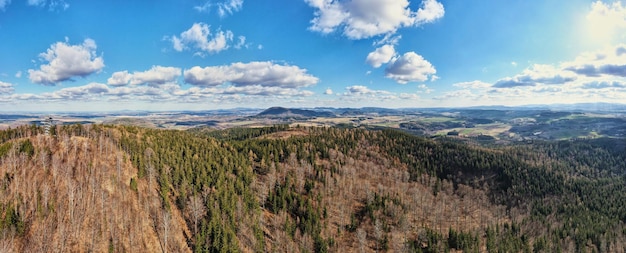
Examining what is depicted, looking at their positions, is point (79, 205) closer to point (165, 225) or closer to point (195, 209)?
point (165, 225)

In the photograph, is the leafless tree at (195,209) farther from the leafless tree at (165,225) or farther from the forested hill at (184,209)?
the leafless tree at (165,225)

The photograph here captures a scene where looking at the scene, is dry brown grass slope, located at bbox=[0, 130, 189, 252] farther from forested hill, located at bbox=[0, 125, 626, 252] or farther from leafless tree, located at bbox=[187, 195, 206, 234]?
leafless tree, located at bbox=[187, 195, 206, 234]

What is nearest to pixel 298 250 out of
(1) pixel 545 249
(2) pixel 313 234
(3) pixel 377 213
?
(2) pixel 313 234

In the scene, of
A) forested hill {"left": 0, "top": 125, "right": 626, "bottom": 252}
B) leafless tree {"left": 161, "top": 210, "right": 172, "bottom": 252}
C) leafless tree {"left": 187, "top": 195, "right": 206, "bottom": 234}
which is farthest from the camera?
leafless tree {"left": 187, "top": 195, "right": 206, "bottom": 234}

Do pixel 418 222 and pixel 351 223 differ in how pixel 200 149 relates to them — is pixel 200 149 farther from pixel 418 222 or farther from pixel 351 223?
pixel 418 222

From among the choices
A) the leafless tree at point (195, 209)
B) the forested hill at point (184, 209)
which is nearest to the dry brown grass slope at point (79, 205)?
the forested hill at point (184, 209)

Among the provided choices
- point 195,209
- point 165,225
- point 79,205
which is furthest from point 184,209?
point 79,205

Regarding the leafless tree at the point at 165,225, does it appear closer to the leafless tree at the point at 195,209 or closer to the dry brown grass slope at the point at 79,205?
the dry brown grass slope at the point at 79,205

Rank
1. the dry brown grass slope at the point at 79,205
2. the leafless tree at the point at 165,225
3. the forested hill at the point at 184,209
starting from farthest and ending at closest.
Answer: the leafless tree at the point at 165,225 < the forested hill at the point at 184,209 < the dry brown grass slope at the point at 79,205

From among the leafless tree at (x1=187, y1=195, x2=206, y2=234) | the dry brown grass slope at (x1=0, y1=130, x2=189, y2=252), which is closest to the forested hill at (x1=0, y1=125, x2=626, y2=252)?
the dry brown grass slope at (x1=0, y1=130, x2=189, y2=252)

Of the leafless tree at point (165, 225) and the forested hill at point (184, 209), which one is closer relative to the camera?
the forested hill at point (184, 209)

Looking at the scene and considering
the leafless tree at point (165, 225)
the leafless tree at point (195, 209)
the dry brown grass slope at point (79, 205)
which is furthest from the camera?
the leafless tree at point (195, 209)
